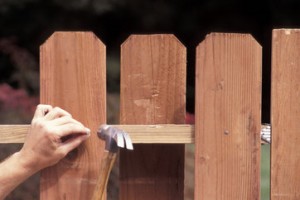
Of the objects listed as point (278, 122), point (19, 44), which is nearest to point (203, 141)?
point (278, 122)

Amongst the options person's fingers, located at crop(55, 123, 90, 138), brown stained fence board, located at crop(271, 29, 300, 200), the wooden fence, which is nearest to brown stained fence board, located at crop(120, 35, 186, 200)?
the wooden fence

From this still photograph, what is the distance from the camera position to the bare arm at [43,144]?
75.2 inches

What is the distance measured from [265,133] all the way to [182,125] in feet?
0.86

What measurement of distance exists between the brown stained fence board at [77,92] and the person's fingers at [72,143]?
1.6 inches

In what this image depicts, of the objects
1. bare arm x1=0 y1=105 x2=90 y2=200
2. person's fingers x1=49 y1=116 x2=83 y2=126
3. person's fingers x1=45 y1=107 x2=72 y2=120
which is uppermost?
person's fingers x1=45 y1=107 x2=72 y2=120

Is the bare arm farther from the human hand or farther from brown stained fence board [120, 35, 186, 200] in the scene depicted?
brown stained fence board [120, 35, 186, 200]

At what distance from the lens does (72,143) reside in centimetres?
196

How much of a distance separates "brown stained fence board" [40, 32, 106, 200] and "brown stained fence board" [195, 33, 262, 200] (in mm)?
268

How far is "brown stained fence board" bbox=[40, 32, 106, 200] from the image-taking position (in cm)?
200

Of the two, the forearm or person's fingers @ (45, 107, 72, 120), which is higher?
person's fingers @ (45, 107, 72, 120)

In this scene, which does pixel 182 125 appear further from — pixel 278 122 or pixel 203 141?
pixel 278 122

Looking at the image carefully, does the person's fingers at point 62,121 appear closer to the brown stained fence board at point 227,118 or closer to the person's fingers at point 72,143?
the person's fingers at point 72,143

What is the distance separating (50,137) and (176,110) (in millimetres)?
357

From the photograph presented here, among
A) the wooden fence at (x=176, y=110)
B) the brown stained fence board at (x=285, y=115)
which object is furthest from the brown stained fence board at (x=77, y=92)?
the brown stained fence board at (x=285, y=115)
